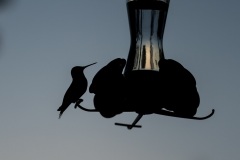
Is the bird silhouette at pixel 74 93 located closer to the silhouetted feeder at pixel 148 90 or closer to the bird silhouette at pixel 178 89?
the silhouetted feeder at pixel 148 90

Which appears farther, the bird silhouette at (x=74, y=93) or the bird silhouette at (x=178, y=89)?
the bird silhouette at (x=74, y=93)

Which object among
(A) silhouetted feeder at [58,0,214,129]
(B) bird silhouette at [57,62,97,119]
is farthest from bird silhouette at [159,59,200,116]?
(B) bird silhouette at [57,62,97,119]

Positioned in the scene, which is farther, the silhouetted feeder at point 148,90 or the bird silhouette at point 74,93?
the bird silhouette at point 74,93

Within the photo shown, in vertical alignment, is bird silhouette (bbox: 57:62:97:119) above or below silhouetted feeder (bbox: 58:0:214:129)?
below

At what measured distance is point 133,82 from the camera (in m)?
5.00

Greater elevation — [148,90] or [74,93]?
[148,90]

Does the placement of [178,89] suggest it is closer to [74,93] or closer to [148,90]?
[148,90]

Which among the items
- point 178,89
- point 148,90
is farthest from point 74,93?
point 178,89

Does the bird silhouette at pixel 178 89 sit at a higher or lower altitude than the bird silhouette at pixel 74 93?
higher

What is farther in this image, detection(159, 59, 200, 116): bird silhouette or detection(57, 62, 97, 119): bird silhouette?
detection(57, 62, 97, 119): bird silhouette

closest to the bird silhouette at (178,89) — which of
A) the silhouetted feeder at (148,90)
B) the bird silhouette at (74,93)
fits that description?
the silhouetted feeder at (148,90)

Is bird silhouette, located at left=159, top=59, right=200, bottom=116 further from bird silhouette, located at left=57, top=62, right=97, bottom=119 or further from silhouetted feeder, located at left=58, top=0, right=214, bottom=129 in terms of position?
bird silhouette, located at left=57, top=62, right=97, bottom=119

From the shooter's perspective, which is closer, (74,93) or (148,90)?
(148,90)

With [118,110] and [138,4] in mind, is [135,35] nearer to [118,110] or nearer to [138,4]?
[138,4]
